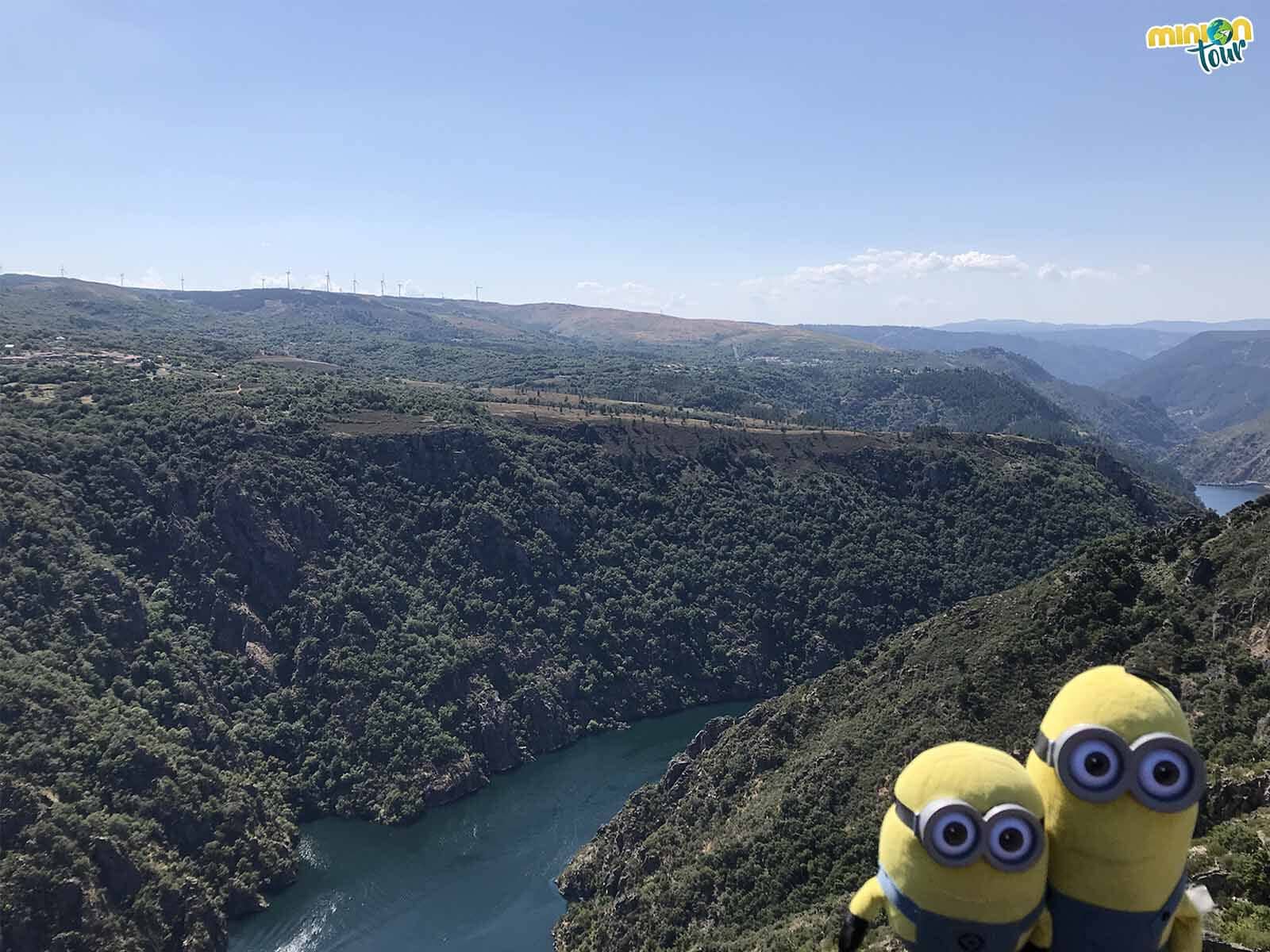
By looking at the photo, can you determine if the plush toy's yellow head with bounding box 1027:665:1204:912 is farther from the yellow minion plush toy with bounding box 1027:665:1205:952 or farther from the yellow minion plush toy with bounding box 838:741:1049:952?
the yellow minion plush toy with bounding box 838:741:1049:952

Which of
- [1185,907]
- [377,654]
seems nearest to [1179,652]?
[1185,907]

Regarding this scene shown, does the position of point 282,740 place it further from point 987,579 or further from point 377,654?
point 987,579

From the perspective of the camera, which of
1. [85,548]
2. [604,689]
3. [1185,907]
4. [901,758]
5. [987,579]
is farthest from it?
[987,579]

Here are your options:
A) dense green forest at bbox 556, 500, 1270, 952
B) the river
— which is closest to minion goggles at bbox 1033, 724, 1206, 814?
dense green forest at bbox 556, 500, 1270, 952

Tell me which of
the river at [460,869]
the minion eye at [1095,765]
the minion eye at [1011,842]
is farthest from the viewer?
the river at [460,869]

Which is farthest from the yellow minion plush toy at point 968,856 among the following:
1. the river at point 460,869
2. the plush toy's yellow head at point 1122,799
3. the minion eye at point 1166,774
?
the river at point 460,869

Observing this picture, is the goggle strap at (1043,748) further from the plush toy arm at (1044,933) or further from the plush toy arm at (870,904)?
the plush toy arm at (870,904)
